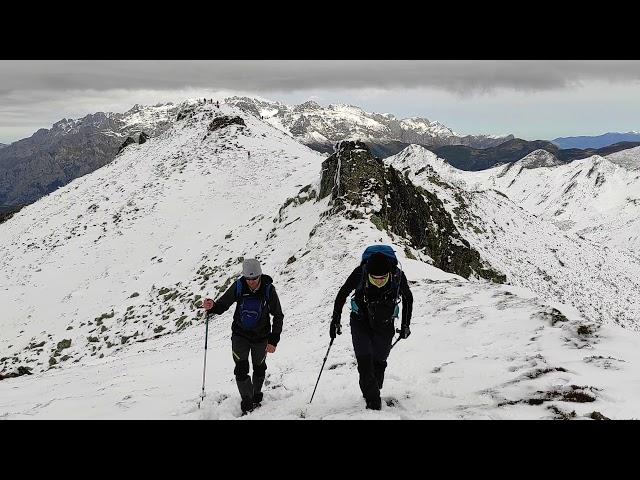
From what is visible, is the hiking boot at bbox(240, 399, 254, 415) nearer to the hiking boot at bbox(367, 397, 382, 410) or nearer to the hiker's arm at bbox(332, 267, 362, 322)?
the hiking boot at bbox(367, 397, 382, 410)

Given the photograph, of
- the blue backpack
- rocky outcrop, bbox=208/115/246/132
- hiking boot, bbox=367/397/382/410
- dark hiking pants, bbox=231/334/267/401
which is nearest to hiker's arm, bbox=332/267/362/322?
the blue backpack

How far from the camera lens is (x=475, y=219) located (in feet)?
133

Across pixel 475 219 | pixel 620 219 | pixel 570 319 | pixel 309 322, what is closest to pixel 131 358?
pixel 309 322

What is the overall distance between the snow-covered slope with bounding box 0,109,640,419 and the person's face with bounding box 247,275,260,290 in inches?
92.2

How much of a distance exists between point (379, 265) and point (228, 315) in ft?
44.6

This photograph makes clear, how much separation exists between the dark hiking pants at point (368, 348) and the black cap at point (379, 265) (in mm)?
949

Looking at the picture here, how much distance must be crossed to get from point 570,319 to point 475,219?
31.7m

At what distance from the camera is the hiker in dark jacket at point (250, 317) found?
7758 millimetres

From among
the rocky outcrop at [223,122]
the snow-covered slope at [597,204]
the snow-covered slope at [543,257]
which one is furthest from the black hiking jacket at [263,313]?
the snow-covered slope at [597,204]

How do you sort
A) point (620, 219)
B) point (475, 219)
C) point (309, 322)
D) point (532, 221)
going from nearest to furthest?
point (309, 322) → point (475, 219) → point (532, 221) → point (620, 219)

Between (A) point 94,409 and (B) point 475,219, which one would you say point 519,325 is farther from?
(B) point 475,219

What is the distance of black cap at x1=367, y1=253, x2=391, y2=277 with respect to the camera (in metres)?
6.71
